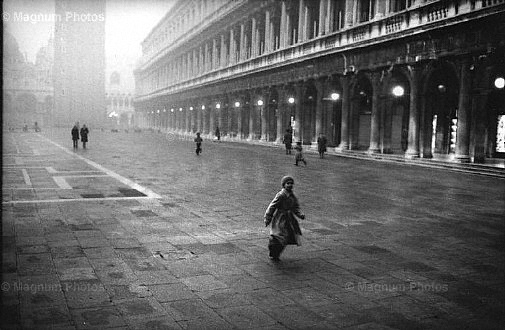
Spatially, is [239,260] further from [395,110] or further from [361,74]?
[395,110]

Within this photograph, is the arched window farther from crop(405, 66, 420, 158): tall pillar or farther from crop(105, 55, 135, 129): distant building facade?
crop(405, 66, 420, 158): tall pillar

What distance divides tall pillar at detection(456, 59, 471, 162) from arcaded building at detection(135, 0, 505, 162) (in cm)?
4

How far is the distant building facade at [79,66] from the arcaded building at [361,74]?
1661 centimetres

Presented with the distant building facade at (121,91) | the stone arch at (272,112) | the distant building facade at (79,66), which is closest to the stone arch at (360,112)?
the stone arch at (272,112)

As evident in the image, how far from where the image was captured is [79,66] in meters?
61.8

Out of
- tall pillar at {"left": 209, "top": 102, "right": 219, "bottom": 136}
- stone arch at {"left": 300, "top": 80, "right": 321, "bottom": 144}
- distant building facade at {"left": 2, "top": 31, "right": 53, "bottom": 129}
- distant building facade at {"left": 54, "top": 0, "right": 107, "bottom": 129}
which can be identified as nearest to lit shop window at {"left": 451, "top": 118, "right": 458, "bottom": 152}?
stone arch at {"left": 300, "top": 80, "right": 321, "bottom": 144}

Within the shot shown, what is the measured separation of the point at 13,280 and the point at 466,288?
4890 millimetres

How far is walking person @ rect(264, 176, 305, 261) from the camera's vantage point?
6.52 m

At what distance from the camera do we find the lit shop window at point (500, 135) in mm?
20172

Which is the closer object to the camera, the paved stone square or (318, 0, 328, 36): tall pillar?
the paved stone square

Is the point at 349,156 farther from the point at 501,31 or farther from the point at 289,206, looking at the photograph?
the point at 289,206

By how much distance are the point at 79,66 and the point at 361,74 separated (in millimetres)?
45741
